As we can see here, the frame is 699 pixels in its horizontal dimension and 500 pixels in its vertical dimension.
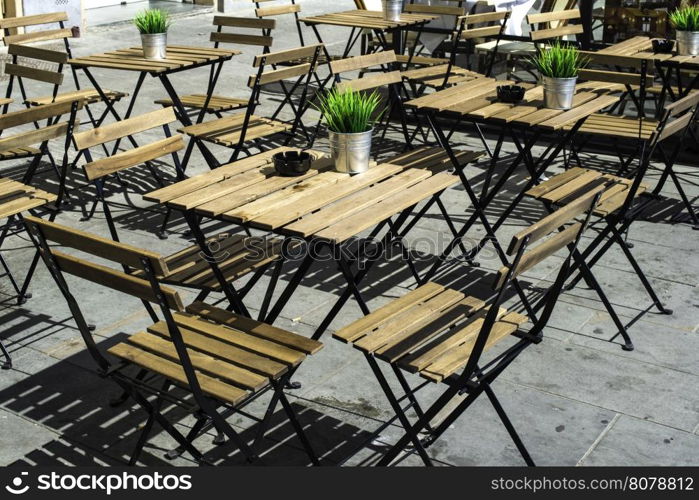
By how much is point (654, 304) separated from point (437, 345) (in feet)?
6.63

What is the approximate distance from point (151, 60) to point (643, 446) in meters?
4.41

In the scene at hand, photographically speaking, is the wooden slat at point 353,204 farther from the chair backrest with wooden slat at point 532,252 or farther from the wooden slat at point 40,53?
the wooden slat at point 40,53

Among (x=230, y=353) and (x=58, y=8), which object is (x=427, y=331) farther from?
(x=58, y=8)

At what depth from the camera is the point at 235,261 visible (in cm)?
436

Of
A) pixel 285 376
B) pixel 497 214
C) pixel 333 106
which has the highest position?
pixel 333 106

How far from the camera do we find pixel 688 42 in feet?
21.8

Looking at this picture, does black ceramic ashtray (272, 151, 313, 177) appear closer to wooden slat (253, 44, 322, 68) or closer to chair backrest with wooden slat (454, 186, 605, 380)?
chair backrest with wooden slat (454, 186, 605, 380)

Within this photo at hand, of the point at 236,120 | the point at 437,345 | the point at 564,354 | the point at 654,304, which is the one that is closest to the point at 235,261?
the point at 437,345

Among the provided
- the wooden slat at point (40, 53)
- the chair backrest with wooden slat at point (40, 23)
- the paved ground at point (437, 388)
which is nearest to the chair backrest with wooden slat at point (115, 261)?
the paved ground at point (437, 388)

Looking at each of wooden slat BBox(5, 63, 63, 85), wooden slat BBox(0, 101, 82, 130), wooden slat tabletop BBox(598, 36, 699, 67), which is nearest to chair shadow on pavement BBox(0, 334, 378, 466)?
wooden slat BBox(0, 101, 82, 130)

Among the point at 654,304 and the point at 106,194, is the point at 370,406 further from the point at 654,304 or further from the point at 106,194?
the point at 106,194

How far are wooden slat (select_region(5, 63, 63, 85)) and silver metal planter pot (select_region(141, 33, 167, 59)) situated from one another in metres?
0.70

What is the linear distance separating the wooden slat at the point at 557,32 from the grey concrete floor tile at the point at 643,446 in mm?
3998

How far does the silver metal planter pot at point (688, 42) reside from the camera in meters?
6.62
